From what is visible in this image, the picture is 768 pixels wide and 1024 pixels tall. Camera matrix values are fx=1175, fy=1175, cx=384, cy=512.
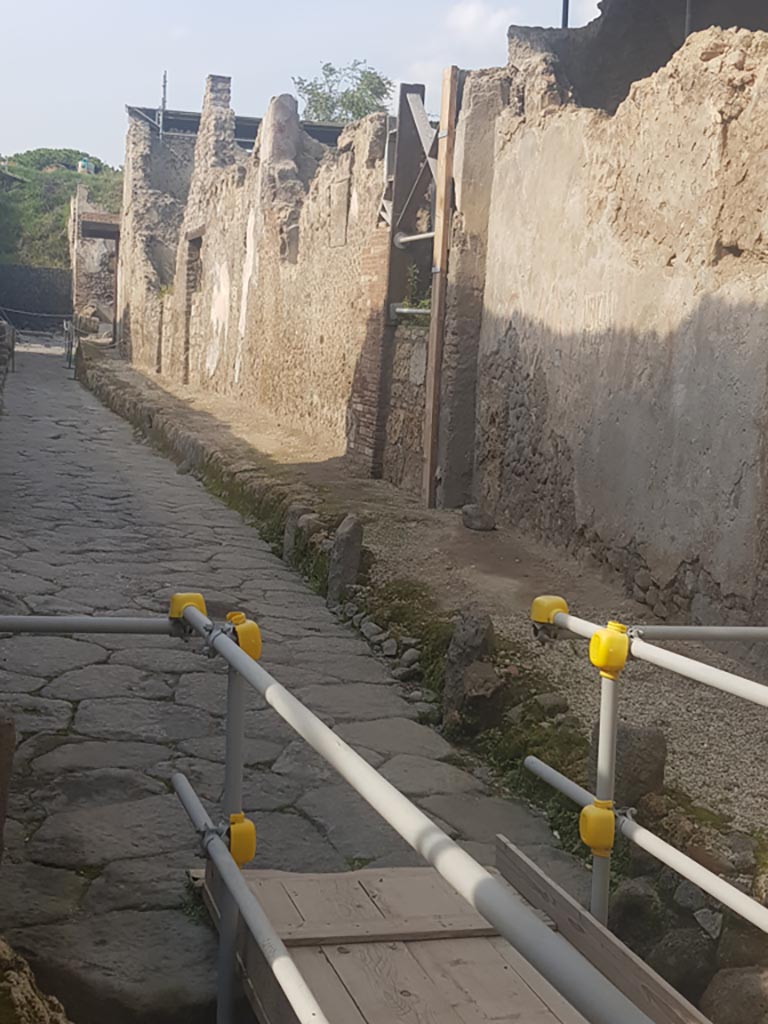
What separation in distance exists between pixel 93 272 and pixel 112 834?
92.1ft

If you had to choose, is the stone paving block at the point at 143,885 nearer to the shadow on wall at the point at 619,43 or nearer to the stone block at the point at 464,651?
the stone block at the point at 464,651

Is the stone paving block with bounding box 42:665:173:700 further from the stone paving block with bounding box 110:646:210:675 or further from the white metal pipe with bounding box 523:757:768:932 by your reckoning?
the white metal pipe with bounding box 523:757:768:932

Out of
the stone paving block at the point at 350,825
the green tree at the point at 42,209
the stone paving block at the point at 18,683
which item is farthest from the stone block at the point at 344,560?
the green tree at the point at 42,209

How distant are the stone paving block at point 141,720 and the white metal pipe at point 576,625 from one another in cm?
175

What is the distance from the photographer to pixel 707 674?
1.93m

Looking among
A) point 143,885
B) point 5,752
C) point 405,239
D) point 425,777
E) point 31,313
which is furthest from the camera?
point 31,313

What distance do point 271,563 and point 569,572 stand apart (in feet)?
6.06

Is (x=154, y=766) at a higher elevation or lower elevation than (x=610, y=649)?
lower

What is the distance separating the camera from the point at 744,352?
4.20 metres

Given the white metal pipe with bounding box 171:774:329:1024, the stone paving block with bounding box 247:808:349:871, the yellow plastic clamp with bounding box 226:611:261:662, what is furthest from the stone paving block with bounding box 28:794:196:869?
the yellow plastic clamp with bounding box 226:611:261:662

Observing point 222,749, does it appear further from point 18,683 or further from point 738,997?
point 738,997

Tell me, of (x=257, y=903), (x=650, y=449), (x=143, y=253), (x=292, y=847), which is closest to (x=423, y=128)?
(x=650, y=449)

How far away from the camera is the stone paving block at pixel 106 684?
413 centimetres

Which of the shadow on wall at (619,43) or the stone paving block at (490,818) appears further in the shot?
the shadow on wall at (619,43)
